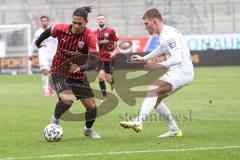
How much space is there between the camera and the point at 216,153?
31.4 ft

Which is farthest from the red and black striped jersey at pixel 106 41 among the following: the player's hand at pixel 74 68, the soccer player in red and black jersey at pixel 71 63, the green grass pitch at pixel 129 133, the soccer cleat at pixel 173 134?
the player's hand at pixel 74 68

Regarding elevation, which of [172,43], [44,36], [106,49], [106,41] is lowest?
[106,49]

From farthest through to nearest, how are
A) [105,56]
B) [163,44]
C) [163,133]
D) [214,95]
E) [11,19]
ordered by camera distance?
[11,19] < [105,56] < [214,95] < [163,133] < [163,44]

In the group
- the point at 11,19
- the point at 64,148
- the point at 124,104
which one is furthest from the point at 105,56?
the point at 11,19

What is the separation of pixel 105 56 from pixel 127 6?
2019 centimetres

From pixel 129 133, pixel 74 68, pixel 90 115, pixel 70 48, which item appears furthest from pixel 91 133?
pixel 70 48

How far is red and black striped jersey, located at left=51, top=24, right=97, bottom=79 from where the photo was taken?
11.3 metres

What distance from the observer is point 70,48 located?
11398mm

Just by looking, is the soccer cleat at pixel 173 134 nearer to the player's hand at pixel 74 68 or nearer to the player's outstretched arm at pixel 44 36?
the player's hand at pixel 74 68

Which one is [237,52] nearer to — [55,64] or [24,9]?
[24,9]

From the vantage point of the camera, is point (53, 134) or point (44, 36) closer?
point (53, 134)

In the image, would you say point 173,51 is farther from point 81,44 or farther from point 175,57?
point 81,44

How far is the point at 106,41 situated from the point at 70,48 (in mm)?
10946

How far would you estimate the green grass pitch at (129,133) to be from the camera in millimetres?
9727
